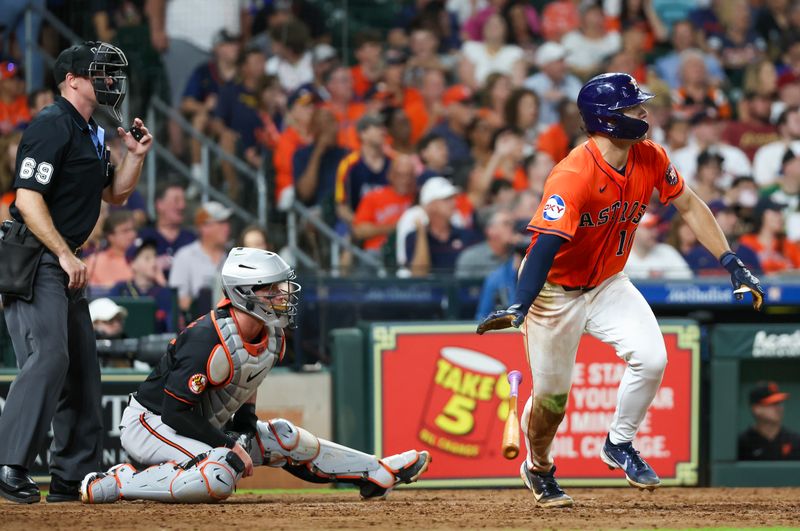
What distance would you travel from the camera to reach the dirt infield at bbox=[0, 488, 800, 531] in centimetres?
552

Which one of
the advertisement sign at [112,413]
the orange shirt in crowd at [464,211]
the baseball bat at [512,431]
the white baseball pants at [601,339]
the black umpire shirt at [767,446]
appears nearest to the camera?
the baseball bat at [512,431]

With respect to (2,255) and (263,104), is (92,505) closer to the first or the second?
(2,255)

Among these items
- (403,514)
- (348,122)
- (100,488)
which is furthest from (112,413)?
(348,122)

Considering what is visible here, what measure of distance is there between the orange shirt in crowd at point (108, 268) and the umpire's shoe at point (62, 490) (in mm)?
3701

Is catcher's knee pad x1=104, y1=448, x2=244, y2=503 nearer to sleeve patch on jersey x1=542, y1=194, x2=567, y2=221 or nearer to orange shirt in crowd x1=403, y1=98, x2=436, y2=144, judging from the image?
sleeve patch on jersey x1=542, y1=194, x2=567, y2=221

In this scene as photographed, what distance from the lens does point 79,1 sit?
39.8ft

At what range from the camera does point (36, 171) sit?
240 inches

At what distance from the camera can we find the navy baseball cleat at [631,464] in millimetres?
6145

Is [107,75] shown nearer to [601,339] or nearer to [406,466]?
[406,466]

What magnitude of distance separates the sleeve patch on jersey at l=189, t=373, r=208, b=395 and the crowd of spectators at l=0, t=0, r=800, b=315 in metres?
4.17

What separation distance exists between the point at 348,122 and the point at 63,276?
7.15 m

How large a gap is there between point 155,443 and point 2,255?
1149 millimetres

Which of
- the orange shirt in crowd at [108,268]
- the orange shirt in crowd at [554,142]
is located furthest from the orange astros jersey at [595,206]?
the orange shirt in crowd at [554,142]

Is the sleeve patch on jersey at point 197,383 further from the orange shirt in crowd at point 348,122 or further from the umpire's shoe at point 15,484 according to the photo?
the orange shirt in crowd at point 348,122
